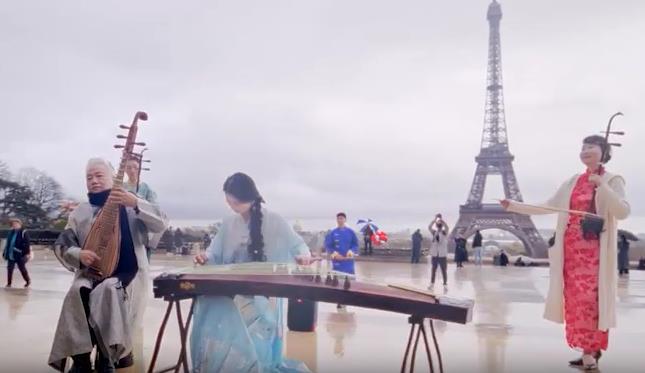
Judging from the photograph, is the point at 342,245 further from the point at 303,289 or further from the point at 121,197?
the point at 303,289

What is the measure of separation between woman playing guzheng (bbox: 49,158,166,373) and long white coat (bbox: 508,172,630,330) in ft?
7.89

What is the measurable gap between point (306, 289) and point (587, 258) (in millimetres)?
2169

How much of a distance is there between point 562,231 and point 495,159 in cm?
3490

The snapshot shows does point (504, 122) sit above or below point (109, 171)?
above

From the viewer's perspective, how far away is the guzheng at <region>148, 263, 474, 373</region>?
2.74 m

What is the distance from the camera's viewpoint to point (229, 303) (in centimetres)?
319

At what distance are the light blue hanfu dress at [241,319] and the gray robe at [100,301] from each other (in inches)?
14.9

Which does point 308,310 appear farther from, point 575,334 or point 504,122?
point 504,122

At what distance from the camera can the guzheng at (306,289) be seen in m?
2.74

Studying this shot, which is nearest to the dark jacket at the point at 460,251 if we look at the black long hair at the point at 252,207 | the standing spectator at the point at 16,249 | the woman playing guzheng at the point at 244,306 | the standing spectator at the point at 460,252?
the standing spectator at the point at 460,252

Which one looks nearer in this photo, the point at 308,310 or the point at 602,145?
the point at 602,145

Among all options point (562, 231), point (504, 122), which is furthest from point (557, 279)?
point (504, 122)

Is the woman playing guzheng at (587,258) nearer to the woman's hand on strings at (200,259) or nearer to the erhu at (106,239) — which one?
the woman's hand on strings at (200,259)

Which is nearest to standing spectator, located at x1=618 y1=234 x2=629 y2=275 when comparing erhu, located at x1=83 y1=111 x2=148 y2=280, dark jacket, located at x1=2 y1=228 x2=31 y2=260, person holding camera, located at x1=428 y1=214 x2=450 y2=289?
person holding camera, located at x1=428 y1=214 x2=450 y2=289
